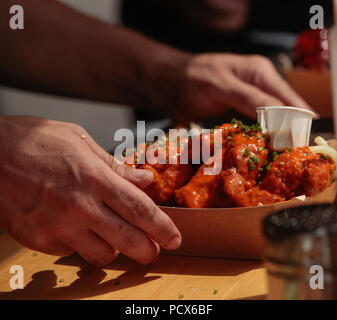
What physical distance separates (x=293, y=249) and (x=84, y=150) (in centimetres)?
54

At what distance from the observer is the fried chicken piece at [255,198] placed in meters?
1.06

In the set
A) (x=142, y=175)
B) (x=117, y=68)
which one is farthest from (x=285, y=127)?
(x=117, y=68)

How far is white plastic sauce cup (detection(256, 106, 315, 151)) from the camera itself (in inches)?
48.4

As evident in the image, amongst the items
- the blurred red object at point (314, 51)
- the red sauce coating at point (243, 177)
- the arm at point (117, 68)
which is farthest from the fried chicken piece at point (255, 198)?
the blurred red object at point (314, 51)

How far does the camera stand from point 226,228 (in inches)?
41.6

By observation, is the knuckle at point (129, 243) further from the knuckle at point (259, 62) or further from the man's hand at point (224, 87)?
the knuckle at point (259, 62)

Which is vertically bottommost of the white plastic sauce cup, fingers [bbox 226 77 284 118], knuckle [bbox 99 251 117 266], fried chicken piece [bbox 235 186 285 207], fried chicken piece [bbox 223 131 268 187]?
knuckle [bbox 99 251 117 266]

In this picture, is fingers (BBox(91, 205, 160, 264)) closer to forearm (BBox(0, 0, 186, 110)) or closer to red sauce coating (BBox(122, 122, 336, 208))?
red sauce coating (BBox(122, 122, 336, 208))

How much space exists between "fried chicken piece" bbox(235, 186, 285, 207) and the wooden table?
13cm

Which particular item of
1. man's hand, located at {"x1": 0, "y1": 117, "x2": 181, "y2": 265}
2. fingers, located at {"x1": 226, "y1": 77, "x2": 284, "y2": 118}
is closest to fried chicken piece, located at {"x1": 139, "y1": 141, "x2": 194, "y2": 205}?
man's hand, located at {"x1": 0, "y1": 117, "x2": 181, "y2": 265}

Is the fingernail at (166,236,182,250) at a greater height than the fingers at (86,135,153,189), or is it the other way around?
the fingers at (86,135,153,189)

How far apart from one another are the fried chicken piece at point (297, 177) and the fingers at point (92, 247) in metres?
0.37
